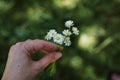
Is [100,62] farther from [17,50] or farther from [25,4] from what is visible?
[17,50]

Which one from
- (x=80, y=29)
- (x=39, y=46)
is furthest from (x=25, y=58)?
(x=80, y=29)

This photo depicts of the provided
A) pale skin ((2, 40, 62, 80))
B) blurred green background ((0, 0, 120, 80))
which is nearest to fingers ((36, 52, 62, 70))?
pale skin ((2, 40, 62, 80))

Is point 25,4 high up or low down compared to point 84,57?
up

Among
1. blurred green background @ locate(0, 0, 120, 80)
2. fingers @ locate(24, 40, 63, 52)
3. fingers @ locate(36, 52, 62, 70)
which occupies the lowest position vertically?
fingers @ locate(36, 52, 62, 70)

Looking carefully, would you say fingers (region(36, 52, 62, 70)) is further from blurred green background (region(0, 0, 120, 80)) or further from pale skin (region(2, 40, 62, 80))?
blurred green background (region(0, 0, 120, 80))

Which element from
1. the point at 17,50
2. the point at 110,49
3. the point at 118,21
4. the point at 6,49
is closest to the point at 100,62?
the point at 110,49

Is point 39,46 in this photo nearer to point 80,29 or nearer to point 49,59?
point 49,59
